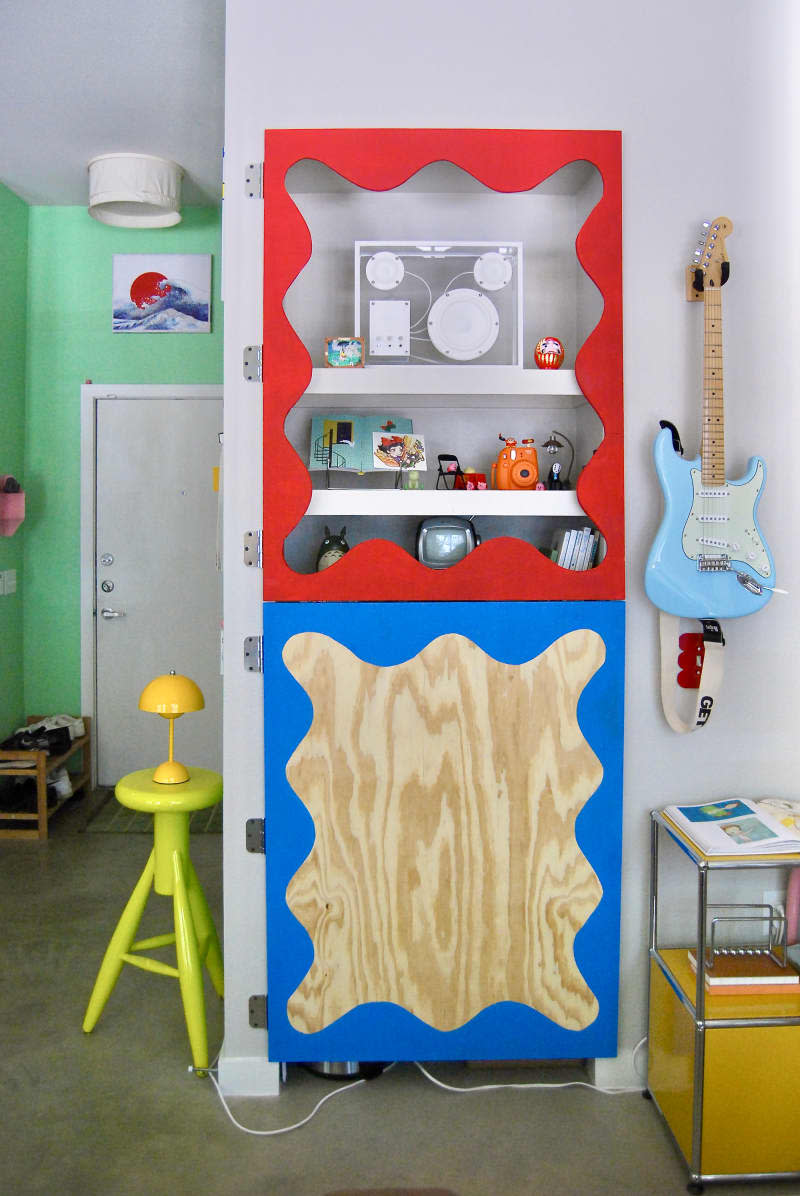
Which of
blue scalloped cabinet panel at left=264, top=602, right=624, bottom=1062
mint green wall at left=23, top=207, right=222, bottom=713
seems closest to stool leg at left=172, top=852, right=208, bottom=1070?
blue scalloped cabinet panel at left=264, top=602, right=624, bottom=1062

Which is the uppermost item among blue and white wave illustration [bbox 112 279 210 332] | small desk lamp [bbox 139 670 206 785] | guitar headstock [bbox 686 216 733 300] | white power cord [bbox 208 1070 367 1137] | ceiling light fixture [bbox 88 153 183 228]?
ceiling light fixture [bbox 88 153 183 228]

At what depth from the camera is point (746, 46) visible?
2.13 metres

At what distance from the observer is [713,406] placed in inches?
81.7

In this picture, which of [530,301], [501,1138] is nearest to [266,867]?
[501,1138]

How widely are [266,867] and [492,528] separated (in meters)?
1.00

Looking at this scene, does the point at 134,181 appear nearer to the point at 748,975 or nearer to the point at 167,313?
the point at 167,313

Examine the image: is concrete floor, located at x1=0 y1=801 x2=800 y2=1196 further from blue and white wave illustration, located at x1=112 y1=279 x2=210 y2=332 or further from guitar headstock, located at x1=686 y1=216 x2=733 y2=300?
blue and white wave illustration, located at x1=112 y1=279 x2=210 y2=332

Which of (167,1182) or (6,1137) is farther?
(6,1137)

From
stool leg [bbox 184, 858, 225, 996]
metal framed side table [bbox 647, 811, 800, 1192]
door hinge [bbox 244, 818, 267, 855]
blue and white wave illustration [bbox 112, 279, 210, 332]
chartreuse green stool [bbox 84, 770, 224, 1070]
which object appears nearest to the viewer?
metal framed side table [bbox 647, 811, 800, 1192]

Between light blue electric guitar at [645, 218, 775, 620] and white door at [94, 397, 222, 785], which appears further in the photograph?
white door at [94, 397, 222, 785]

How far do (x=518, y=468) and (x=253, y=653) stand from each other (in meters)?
0.74

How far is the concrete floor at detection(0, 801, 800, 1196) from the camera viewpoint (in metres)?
1.91

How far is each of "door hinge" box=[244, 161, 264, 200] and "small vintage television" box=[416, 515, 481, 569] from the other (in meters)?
0.84

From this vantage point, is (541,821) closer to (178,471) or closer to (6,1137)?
(6,1137)
